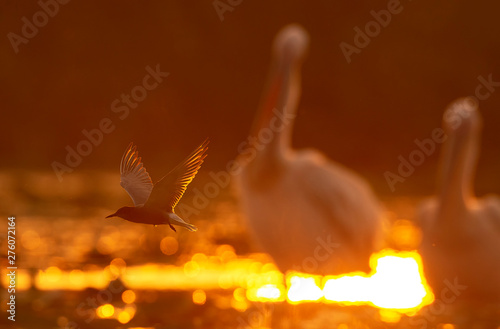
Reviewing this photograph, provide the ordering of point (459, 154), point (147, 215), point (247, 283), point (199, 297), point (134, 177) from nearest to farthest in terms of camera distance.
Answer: point (147, 215) < point (134, 177) < point (199, 297) < point (459, 154) < point (247, 283)

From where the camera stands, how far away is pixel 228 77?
21.2m

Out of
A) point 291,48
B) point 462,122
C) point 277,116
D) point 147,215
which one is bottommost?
point 147,215

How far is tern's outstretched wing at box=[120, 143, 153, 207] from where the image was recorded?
Answer: 264 cm

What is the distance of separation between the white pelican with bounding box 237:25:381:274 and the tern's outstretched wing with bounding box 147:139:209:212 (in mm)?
4655

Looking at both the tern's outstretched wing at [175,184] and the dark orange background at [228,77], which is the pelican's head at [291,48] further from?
the dark orange background at [228,77]

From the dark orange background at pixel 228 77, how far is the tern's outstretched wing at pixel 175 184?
14931 millimetres

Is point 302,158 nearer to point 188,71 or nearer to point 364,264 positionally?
point 364,264

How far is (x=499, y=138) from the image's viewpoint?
21047 mm

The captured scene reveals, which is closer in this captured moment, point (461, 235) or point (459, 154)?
point (461, 235)

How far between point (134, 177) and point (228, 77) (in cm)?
1863

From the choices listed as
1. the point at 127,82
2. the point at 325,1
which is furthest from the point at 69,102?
the point at 325,1

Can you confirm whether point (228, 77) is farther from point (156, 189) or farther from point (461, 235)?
point (156, 189)

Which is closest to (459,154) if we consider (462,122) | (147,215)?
(462,122)

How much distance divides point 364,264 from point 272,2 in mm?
15047
